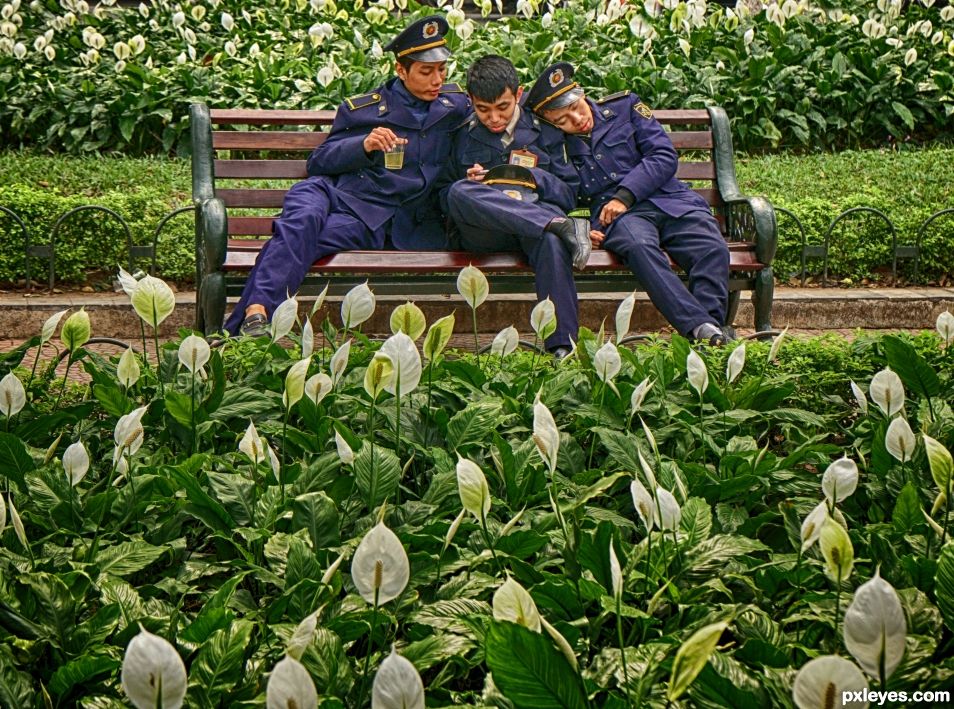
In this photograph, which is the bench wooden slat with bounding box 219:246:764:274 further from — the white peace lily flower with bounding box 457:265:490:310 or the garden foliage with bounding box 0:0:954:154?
the garden foliage with bounding box 0:0:954:154

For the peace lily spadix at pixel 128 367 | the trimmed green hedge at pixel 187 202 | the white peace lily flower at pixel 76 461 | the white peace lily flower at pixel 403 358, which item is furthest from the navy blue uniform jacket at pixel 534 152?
the white peace lily flower at pixel 76 461

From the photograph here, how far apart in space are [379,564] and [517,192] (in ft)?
13.7

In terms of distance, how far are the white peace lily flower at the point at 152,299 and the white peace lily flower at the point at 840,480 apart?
4.75ft

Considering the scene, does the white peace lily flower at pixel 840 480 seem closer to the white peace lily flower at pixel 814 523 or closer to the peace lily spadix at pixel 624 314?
the white peace lily flower at pixel 814 523

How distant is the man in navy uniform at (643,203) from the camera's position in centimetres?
530

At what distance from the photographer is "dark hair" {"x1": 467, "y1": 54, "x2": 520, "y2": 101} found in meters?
5.50

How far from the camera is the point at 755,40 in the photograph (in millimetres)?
10258

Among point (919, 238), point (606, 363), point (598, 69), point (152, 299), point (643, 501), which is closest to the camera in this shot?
point (643, 501)

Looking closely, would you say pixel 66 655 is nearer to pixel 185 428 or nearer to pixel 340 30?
pixel 185 428

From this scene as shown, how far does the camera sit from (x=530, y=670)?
4.74 ft

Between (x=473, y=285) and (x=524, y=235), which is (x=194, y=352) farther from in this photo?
(x=524, y=235)

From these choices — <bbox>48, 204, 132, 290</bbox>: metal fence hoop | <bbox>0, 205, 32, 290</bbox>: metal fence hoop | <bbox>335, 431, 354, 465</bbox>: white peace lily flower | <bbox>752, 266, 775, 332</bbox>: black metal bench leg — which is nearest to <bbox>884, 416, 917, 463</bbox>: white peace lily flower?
<bbox>335, 431, 354, 465</bbox>: white peace lily flower

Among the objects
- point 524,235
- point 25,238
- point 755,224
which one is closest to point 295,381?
point 524,235

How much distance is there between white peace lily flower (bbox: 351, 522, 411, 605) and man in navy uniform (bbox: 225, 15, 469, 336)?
4148mm
